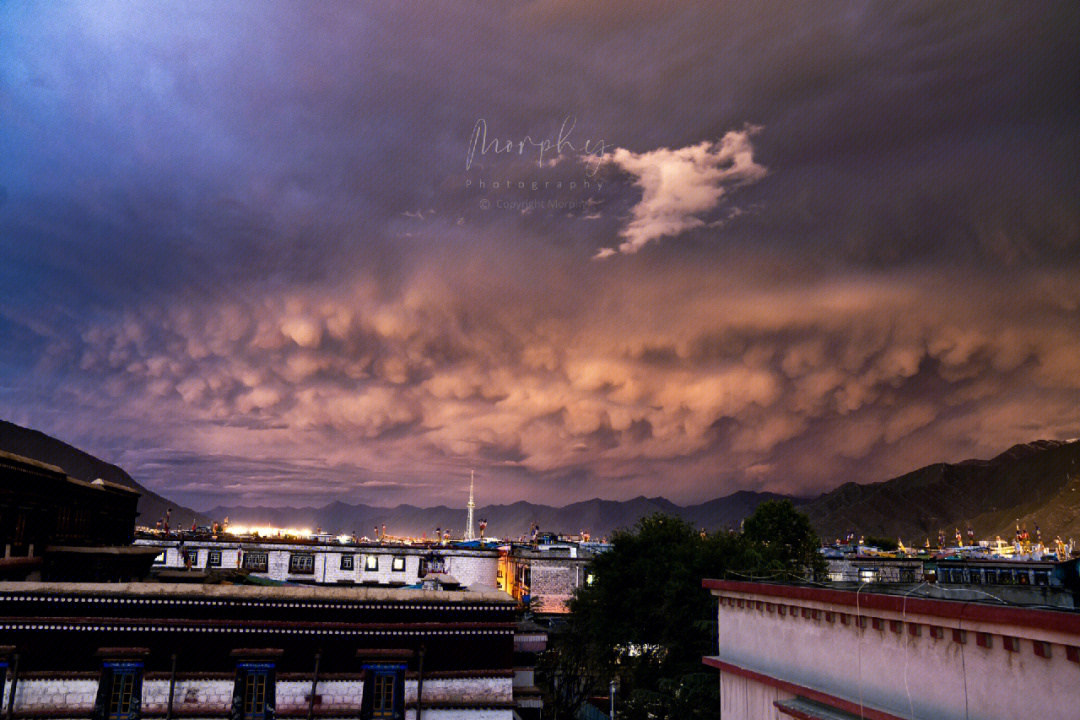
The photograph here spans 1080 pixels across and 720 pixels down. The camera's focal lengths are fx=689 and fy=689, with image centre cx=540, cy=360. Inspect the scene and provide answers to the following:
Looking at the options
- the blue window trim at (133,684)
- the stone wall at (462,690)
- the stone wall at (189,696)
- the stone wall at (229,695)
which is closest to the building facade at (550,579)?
the stone wall at (462,690)

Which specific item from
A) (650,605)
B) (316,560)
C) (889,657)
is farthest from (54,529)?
(889,657)

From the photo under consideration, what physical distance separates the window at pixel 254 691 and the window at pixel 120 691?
133 inches

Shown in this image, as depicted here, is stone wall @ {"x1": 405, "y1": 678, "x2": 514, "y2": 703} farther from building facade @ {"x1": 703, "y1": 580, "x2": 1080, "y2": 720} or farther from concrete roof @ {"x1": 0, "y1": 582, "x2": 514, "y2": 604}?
building facade @ {"x1": 703, "y1": 580, "x2": 1080, "y2": 720}

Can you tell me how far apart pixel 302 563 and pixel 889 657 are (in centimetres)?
6668

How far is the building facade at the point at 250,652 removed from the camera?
24.7m

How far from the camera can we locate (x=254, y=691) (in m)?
25.6

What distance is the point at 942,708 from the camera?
1227 cm

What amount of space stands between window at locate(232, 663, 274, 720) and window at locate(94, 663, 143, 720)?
3.38 metres

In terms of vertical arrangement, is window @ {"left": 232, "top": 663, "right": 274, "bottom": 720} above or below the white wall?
below

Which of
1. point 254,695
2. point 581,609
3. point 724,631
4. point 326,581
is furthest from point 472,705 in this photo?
point 326,581

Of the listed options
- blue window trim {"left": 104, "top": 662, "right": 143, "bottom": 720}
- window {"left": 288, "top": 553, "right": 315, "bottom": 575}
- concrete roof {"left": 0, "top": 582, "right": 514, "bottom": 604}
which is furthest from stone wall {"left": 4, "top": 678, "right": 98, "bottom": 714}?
window {"left": 288, "top": 553, "right": 315, "bottom": 575}

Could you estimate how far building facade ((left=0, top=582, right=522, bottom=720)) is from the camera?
24.7 metres

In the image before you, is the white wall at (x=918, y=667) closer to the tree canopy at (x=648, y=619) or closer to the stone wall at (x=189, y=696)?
the tree canopy at (x=648, y=619)

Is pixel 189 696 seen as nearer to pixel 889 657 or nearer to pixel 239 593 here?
pixel 239 593
